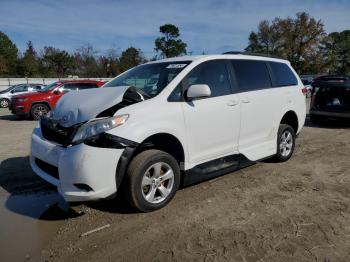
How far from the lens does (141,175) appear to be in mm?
3730

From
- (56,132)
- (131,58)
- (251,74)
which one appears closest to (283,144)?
(251,74)

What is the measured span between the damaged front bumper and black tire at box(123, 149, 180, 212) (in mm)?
132

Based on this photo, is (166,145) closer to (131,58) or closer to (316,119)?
(316,119)

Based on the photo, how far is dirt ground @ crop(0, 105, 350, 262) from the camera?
123 inches

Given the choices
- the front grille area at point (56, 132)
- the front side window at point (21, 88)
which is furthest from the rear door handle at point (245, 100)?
the front side window at point (21, 88)

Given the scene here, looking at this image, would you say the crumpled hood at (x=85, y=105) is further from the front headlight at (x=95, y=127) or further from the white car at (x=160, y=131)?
the front headlight at (x=95, y=127)

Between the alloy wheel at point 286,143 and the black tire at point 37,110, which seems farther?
the black tire at point 37,110

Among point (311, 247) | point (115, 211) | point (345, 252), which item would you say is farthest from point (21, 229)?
point (345, 252)

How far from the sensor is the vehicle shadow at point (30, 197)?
4.04 m

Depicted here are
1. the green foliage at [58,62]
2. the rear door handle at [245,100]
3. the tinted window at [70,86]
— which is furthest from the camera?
the green foliage at [58,62]

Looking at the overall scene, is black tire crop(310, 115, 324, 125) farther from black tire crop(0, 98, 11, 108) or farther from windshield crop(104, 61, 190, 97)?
black tire crop(0, 98, 11, 108)

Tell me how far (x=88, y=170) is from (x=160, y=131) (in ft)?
3.06

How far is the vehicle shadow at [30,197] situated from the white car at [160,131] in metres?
0.48

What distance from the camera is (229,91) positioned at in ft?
15.7
